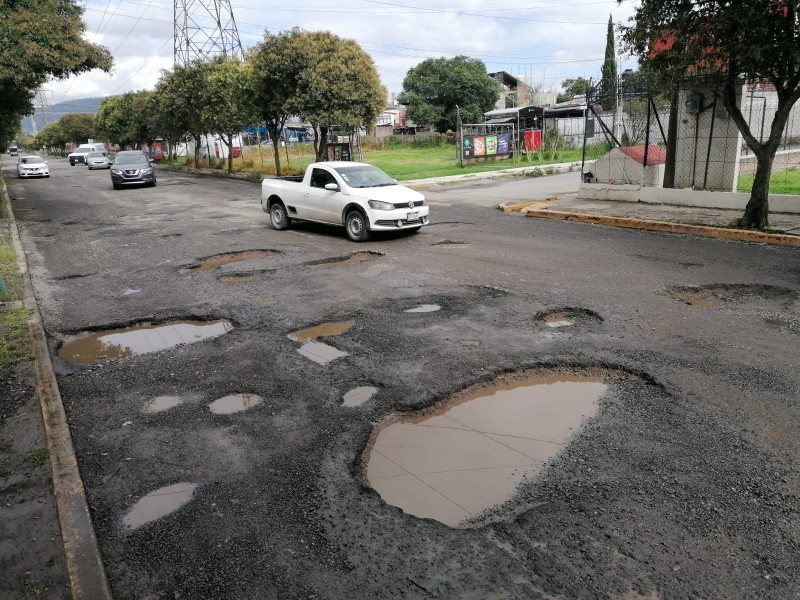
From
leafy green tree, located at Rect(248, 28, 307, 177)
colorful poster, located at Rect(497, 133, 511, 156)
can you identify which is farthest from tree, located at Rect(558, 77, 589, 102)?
leafy green tree, located at Rect(248, 28, 307, 177)

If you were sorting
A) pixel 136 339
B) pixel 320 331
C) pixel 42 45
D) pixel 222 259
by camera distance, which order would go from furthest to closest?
1. pixel 42 45
2. pixel 222 259
3. pixel 136 339
4. pixel 320 331

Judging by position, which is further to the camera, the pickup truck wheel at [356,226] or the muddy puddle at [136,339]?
the pickup truck wheel at [356,226]

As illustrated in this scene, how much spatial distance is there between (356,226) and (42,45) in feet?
37.3

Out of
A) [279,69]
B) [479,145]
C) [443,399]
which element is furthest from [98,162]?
[443,399]

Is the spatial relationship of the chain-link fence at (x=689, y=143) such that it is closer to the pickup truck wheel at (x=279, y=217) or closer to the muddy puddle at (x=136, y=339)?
the pickup truck wheel at (x=279, y=217)

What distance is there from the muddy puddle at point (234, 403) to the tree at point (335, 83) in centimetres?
2228

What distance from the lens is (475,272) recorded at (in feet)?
31.5

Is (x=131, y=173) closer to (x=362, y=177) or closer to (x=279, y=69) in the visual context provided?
(x=279, y=69)

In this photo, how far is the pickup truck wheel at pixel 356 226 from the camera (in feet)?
41.2

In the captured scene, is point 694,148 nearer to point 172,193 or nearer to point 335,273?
point 335,273

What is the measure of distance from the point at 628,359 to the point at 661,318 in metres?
1.45

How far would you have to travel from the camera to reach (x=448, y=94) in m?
68.2

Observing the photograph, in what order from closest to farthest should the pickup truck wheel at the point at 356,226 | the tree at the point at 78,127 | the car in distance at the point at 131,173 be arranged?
the pickup truck wheel at the point at 356,226 < the car in distance at the point at 131,173 < the tree at the point at 78,127

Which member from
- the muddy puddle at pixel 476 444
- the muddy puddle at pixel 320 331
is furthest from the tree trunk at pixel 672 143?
the muddy puddle at pixel 476 444
